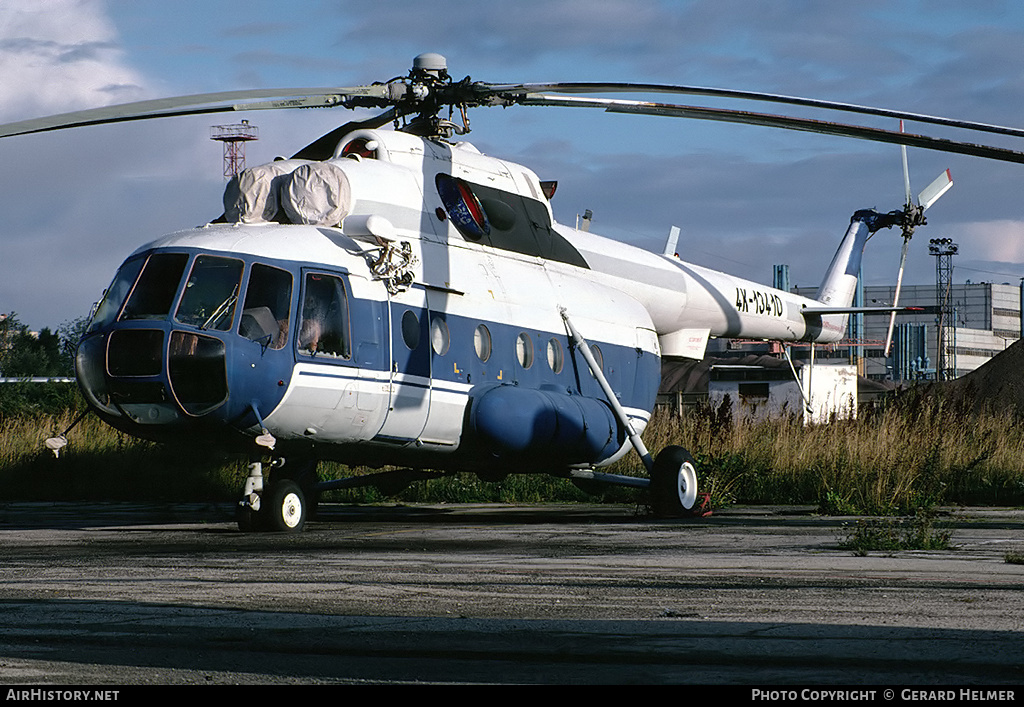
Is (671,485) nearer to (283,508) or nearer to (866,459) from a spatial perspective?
(866,459)

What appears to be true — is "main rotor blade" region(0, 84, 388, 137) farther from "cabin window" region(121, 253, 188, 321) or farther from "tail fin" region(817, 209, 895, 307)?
"tail fin" region(817, 209, 895, 307)

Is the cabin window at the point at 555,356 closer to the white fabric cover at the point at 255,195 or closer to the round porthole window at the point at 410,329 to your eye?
the round porthole window at the point at 410,329

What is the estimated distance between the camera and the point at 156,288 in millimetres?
11328

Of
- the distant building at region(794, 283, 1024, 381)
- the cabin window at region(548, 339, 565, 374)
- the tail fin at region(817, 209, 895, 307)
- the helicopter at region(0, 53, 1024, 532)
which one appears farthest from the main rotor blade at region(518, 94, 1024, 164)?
the distant building at region(794, 283, 1024, 381)

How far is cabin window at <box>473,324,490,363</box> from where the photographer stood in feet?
45.3

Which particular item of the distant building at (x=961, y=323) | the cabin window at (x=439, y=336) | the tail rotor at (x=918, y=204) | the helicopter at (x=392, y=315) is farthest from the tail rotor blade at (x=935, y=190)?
the distant building at (x=961, y=323)

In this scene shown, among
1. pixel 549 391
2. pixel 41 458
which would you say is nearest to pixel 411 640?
pixel 549 391

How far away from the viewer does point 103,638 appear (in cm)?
516

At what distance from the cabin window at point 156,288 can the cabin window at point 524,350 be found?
4442 mm

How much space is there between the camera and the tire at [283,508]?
11859 millimetres

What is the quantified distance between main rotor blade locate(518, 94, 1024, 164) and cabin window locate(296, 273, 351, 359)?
10.6 feet

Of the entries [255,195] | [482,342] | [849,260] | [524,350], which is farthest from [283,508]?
[849,260]

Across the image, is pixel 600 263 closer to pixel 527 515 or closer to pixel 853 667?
pixel 527 515

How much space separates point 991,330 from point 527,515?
143990mm
